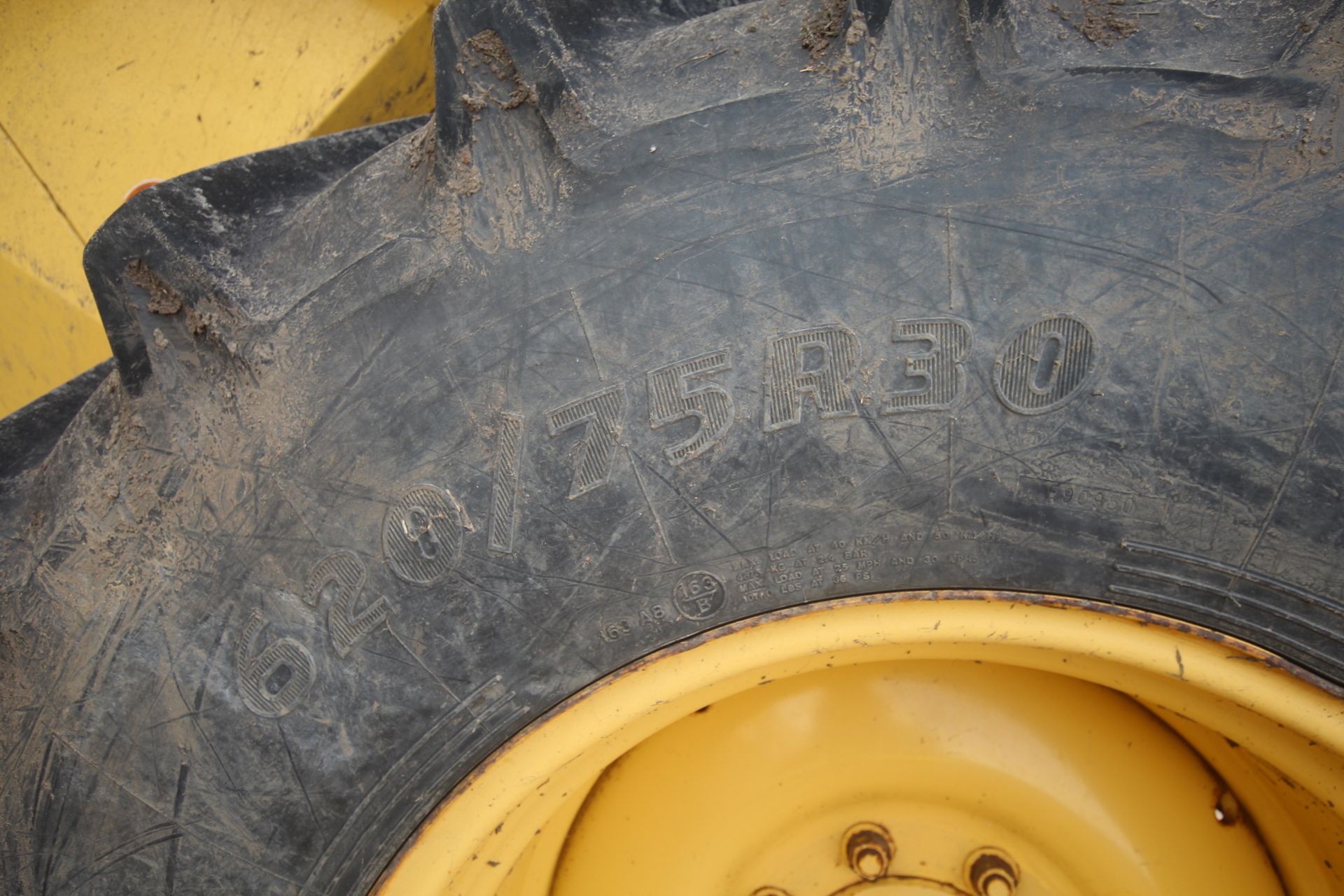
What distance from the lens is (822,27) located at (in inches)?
31.1

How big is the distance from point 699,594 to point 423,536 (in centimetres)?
26

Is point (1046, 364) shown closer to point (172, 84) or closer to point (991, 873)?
point (991, 873)

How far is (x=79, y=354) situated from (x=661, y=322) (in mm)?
1354

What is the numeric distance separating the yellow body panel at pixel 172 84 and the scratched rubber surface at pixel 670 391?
0.74m

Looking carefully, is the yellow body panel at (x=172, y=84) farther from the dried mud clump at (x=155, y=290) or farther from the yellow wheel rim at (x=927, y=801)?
the yellow wheel rim at (x=927, y=801)

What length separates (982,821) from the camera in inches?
39.6

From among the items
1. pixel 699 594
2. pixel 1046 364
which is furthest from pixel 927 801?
pixel 1046 364

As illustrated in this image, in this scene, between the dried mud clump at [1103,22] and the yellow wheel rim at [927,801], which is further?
the yellow wheel rim at [927,801]

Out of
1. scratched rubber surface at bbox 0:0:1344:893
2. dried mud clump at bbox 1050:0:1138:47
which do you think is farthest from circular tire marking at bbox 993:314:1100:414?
dried mud clump at bbox 1050:0:1138:47

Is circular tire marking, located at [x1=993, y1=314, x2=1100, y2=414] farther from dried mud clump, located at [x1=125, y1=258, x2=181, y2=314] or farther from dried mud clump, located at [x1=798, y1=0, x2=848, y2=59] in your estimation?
dried mud clump, located at [x1=125, y1=258, x2=181, y2=314]

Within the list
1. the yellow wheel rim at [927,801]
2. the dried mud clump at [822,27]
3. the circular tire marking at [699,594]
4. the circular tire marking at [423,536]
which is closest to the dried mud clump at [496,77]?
the dried mud clump at [822,27]

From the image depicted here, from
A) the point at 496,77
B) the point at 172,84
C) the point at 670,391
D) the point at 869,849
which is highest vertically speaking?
the point at 172,84

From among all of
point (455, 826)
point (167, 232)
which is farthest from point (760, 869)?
point (167, 232)

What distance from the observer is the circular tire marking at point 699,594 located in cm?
81
